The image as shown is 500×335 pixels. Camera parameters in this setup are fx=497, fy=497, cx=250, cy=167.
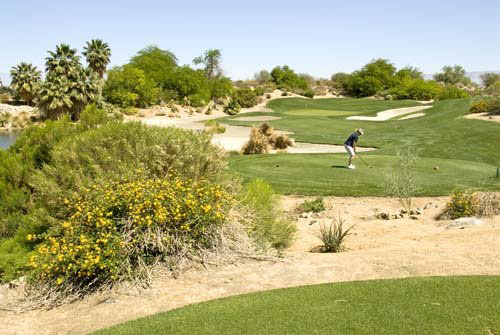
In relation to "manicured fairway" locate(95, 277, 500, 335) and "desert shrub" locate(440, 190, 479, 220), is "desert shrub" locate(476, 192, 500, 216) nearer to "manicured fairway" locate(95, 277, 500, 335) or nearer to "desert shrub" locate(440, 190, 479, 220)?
"desert shrub" locate(440, 190, 479, 220)

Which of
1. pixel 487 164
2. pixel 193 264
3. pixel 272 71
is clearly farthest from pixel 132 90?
pixel 193 264

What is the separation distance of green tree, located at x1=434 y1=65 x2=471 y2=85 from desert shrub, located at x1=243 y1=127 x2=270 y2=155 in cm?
9960

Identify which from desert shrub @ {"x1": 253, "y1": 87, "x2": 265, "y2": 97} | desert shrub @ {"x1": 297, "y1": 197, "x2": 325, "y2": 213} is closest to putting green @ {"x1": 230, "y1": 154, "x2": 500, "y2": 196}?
desert shrub @ {"x1": 297, "y1": 197, "x2": 325, "y2": 213}

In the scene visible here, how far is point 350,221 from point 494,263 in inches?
275

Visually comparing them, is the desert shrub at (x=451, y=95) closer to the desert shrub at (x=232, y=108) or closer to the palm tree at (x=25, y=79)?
the desert shrub at (x=232, y=108)

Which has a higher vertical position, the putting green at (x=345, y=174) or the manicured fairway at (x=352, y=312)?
the manicured fairway at (x=352, y=312)

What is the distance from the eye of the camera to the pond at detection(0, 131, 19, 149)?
48.3 metres

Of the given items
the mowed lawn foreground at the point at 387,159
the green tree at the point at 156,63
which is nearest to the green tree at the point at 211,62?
the green tree at the point at 156,63

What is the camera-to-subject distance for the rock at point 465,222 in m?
12.8

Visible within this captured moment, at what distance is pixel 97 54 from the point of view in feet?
233

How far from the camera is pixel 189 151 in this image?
10805mm

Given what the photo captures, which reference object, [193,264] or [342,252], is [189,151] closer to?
[193,264]

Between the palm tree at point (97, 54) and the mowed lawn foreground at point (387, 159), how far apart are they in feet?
96.7

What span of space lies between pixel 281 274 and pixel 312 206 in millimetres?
8352
